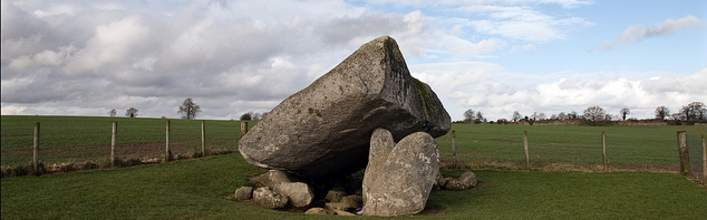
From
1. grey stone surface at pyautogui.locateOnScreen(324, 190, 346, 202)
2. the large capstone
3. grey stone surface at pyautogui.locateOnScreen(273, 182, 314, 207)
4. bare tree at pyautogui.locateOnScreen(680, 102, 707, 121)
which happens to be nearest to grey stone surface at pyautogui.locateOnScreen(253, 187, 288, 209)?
grey stone surface at pyautogui.locateOnScreen(273, 182, 314, 207)

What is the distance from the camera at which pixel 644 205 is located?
15.9 meters

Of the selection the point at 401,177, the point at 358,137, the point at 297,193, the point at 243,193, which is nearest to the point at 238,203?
the point at 243,193

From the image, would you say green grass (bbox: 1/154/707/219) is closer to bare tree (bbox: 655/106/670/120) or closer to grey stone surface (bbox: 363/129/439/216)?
grey stone surface (bbox: 363/129/439/216)

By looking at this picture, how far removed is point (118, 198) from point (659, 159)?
3140 cm

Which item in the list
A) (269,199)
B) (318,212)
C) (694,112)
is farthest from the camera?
(694,112)

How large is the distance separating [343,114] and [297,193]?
9.82ft

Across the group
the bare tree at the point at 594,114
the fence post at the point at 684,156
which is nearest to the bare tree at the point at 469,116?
the bare tree at the point at 594,114

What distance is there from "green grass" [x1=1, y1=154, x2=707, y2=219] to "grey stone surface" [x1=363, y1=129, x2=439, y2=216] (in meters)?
0.58

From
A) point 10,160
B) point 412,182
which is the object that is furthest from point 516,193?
point 10,160

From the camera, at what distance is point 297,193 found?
1617 centimetres

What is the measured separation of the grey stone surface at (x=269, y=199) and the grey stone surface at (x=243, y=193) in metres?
0.53

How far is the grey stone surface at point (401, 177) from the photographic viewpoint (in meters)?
14.5

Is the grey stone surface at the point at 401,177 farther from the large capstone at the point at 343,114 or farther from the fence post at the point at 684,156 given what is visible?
the fence post at the point at 684,156

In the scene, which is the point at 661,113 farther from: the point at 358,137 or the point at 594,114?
the point at 358,137
